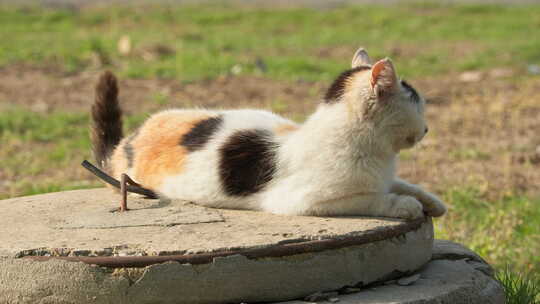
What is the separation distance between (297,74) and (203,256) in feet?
26.1

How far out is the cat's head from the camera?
3402 millimetres

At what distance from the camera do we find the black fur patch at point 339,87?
11.7 feet

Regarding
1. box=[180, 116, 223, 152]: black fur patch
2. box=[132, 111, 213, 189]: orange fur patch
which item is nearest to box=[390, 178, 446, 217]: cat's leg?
box=[180, 116, 223, 152]: black fur patch

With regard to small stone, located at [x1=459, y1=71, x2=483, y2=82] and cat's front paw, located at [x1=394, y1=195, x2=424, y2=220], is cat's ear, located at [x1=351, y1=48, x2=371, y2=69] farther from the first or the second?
small stone, located at [x1=459, y1=71, x2=483, y2=82]

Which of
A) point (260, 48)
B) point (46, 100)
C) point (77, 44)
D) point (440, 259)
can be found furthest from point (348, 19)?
point (440, 259)

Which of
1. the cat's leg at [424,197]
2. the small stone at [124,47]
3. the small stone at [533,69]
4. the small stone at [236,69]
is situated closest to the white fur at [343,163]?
the cat's leg at [424,197]

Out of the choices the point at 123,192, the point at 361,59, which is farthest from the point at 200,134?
the point at 361,59

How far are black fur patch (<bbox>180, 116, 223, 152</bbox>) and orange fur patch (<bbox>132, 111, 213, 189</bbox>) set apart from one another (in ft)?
0.10

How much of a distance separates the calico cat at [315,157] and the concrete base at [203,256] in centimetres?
11

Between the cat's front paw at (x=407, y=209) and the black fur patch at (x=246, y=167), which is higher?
the black fur patch at (x=246, y=167)

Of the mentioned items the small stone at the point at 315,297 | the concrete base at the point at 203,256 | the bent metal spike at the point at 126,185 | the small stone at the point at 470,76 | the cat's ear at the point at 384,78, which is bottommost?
the small stone at the point at 315,297

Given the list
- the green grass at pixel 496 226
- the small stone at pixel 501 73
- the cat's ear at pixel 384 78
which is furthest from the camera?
the small stone at pixel 501 73

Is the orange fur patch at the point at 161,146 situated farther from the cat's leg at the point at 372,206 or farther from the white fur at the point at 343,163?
the cat's leg at the point at 372,206

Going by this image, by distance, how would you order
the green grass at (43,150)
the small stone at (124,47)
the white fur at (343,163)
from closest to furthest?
the white fur at (343,163), the green grass at (43,150), the small stone at (124,47)
